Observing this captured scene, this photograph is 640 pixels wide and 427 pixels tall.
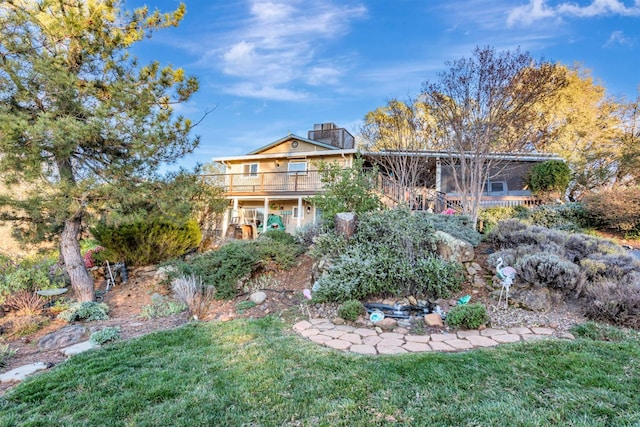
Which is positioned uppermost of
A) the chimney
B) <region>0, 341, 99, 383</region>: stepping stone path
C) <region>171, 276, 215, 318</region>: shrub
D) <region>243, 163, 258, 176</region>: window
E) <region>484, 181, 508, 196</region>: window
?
the chimney

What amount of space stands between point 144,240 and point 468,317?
735 centimetres

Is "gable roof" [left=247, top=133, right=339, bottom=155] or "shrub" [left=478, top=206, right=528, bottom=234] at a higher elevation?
"gable roof" [left=247, top=133, right=339, bottom=155]

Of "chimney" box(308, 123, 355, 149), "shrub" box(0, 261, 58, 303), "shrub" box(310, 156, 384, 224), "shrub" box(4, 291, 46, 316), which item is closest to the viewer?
"shrub" box(4, 291, 46, 316)

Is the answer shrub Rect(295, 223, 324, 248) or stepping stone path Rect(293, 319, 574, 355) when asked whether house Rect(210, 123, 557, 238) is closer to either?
shrub Rect(295, 223, 324, 248)

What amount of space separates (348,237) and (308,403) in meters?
3.62

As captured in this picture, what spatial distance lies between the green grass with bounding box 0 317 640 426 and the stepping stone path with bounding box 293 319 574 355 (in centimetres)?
21

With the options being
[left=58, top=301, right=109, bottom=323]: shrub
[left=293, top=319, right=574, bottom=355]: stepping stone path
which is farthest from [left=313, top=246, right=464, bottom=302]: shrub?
[left=58, top=301, right=109, bottom=323]: shrub

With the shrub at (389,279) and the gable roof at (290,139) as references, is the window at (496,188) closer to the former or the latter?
the gable roof at (290,139)

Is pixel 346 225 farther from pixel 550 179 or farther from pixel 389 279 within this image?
pixel 550 179

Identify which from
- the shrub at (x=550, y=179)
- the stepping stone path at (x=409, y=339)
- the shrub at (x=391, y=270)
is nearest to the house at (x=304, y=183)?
the shrub at (x=550, y=179)

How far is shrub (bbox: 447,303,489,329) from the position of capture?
3.72 meters

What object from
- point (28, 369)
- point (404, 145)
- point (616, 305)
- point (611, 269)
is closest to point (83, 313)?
point (28, 369)

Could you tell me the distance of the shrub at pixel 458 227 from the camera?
245 inches

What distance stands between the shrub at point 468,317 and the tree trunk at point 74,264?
6303 mm
